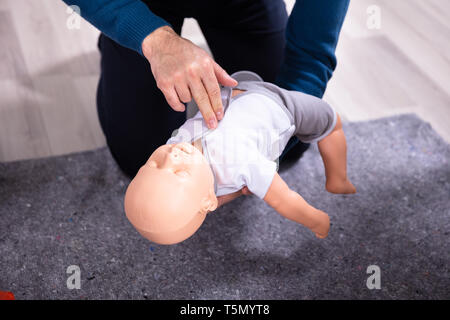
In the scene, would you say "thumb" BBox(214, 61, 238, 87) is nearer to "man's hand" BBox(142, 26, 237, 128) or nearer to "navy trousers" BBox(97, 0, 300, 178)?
"man's hand" BBox(142, 26, 237, 128)

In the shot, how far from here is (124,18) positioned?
934 millimetres

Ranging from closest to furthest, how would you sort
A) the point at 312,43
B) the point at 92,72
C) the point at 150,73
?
the point at 312,43, the point at 150,73, the point at 92,72

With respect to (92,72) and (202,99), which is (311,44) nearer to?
(202,99)

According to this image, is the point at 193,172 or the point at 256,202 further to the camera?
the point at 256,202

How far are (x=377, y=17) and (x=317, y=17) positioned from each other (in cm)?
97

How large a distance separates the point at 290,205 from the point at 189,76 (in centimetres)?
33

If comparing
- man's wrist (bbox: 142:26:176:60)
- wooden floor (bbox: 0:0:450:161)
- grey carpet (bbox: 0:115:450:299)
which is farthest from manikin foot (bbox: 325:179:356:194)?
man's wrist (bbox: 142:26:176:60)

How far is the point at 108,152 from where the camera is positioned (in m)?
1.36

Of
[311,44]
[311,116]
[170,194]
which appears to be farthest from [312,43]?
[170,194]

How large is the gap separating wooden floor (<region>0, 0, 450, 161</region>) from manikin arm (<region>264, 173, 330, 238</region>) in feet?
2.12

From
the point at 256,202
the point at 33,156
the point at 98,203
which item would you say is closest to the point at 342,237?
the point at 256,202

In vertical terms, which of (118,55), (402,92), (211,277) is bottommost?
(211,277)

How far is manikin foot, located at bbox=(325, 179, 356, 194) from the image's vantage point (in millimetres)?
1131

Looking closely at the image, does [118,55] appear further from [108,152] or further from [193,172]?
[193,172]
